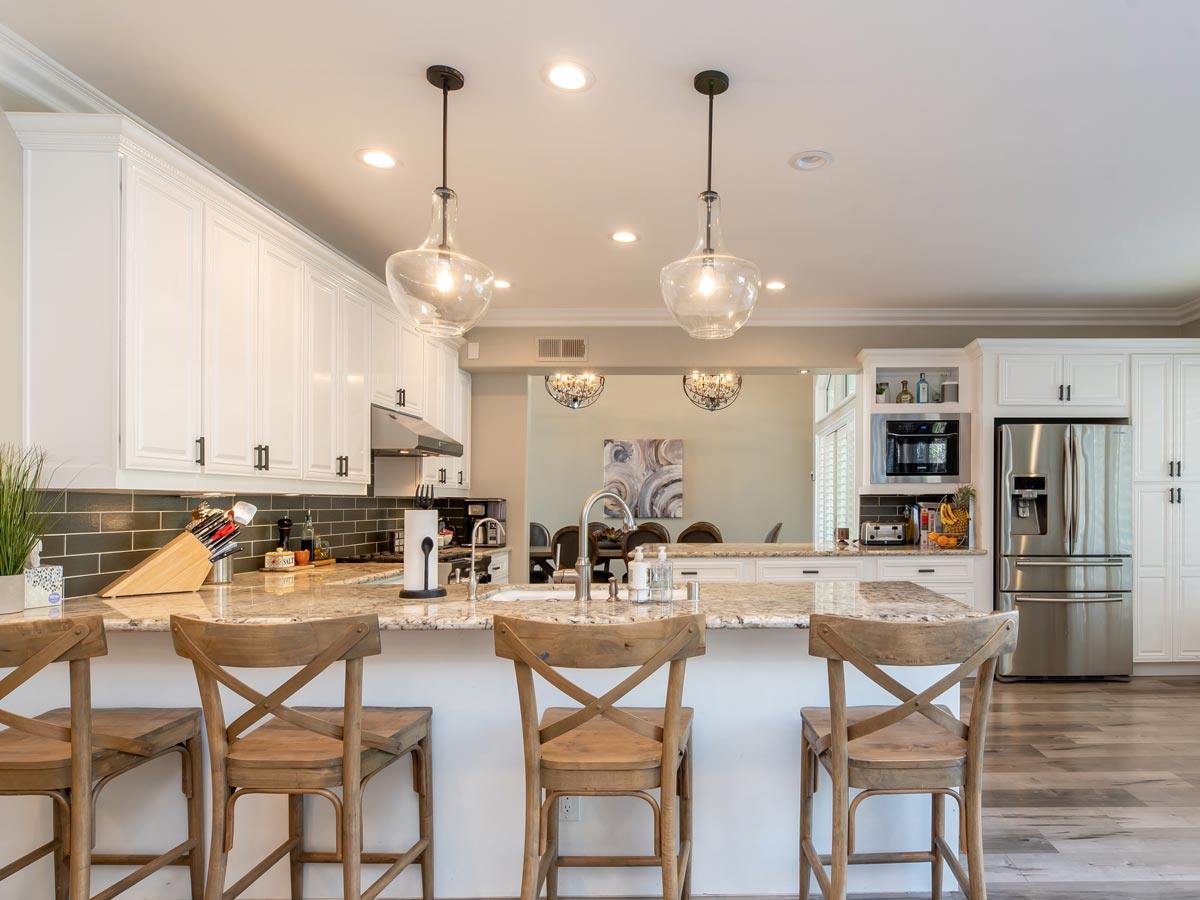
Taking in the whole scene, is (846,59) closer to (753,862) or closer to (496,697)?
(496,697)

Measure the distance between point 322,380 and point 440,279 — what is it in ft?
5.25

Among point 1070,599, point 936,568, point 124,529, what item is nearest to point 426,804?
point 124,529

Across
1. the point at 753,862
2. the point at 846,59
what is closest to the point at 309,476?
the point at 753,862

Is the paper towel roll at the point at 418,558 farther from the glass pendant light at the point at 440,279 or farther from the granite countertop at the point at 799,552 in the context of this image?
the granite countertop at the point at 799,552

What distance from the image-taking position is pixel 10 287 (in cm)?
225

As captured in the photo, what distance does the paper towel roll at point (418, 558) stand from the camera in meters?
2.44

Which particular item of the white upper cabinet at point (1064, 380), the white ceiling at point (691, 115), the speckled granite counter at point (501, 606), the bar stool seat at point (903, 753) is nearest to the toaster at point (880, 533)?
the white upper cabinet at point (1064, 380)

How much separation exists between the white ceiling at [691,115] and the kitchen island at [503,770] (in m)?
1.71

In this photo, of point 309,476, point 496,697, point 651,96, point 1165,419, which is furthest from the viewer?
point 1165,419

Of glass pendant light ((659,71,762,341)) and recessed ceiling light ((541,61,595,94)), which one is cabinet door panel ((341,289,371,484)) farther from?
glass pendant light ((659,71,762,341))

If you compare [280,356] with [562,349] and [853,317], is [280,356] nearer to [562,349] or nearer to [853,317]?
[562,349]

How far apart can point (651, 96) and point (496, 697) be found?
205cm

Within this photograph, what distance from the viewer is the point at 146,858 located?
210 cm

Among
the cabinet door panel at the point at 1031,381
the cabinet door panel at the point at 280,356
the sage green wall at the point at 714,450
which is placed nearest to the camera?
the cabinet door panel at the point at 280,356
